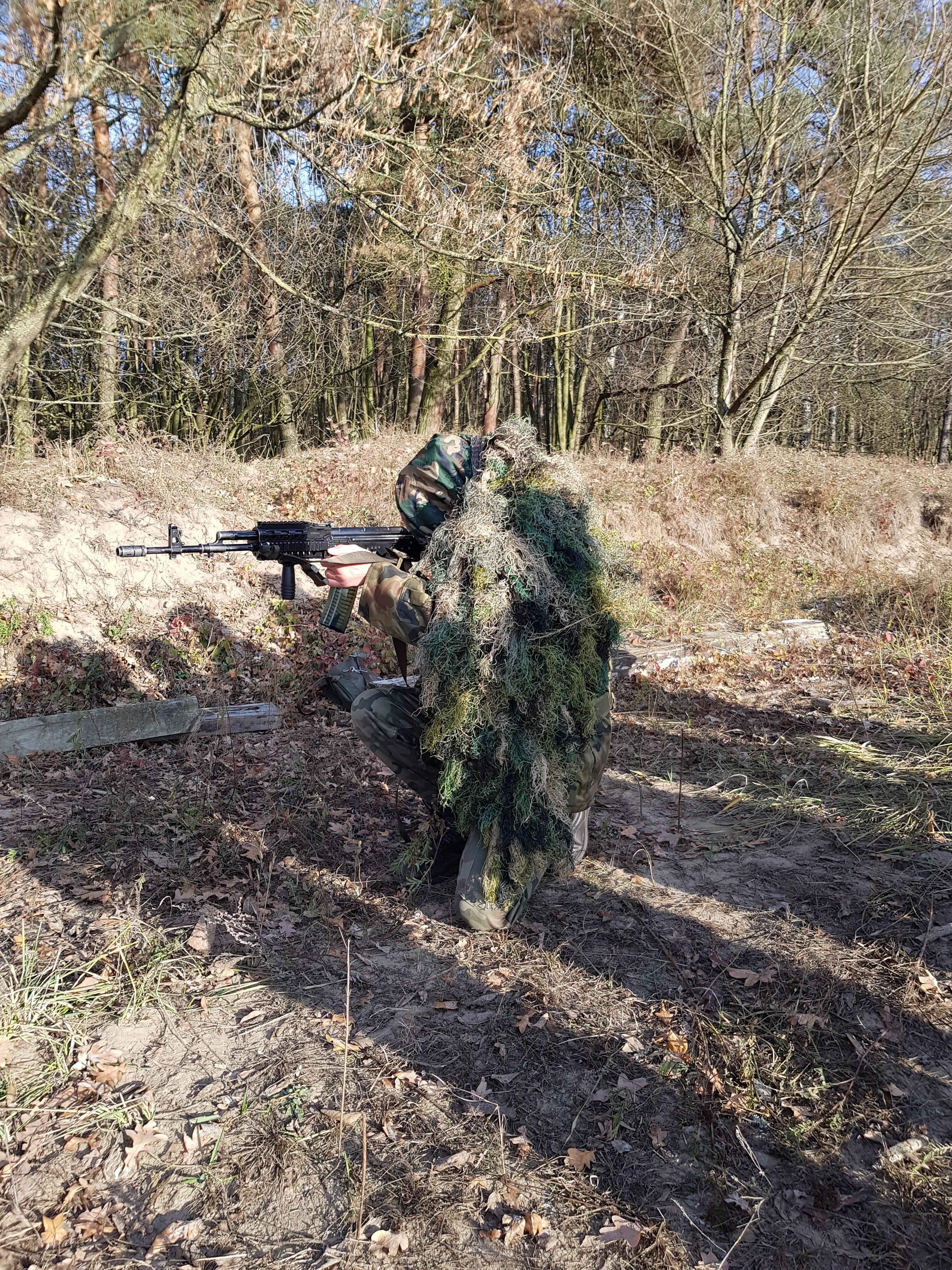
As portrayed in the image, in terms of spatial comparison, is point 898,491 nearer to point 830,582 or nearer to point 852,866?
point 830,582

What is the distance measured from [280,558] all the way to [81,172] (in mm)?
7344

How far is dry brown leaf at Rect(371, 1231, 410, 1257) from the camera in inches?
86.3

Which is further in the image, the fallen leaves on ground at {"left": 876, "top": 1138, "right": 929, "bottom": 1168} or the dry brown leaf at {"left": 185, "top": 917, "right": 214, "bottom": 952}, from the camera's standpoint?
the dry brown leaf at {"left": 185, "top": 917, "right": 214, "bottom": 952}

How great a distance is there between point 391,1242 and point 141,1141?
838mm

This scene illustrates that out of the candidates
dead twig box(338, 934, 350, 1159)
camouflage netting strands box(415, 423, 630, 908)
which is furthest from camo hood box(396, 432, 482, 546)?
dead twig box(338, 934, 350, 1159)

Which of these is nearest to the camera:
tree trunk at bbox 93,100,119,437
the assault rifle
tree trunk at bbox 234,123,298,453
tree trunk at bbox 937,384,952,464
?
the assault rifle

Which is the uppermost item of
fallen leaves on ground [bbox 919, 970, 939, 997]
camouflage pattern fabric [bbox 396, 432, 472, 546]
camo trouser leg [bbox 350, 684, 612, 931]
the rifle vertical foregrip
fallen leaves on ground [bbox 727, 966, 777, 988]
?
camouflage pattern fabric [bbox 396, 432, 472, 546]

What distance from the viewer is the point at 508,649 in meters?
3.49

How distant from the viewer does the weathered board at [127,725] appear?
5602mm

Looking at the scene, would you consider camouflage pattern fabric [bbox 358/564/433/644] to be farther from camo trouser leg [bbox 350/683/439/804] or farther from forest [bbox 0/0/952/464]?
forest [bbox 0/0/952/464]

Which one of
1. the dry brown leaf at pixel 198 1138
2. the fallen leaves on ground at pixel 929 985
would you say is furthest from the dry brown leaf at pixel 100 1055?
the fallen leaves on ground at pixel 929 985

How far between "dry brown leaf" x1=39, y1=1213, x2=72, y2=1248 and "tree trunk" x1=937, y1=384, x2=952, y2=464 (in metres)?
24.9

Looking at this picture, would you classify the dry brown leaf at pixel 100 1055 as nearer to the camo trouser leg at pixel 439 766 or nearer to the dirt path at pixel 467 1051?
the dirt path at pixel 467 1051

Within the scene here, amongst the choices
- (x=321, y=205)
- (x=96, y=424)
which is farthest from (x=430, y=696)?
(x=321, y=205)
